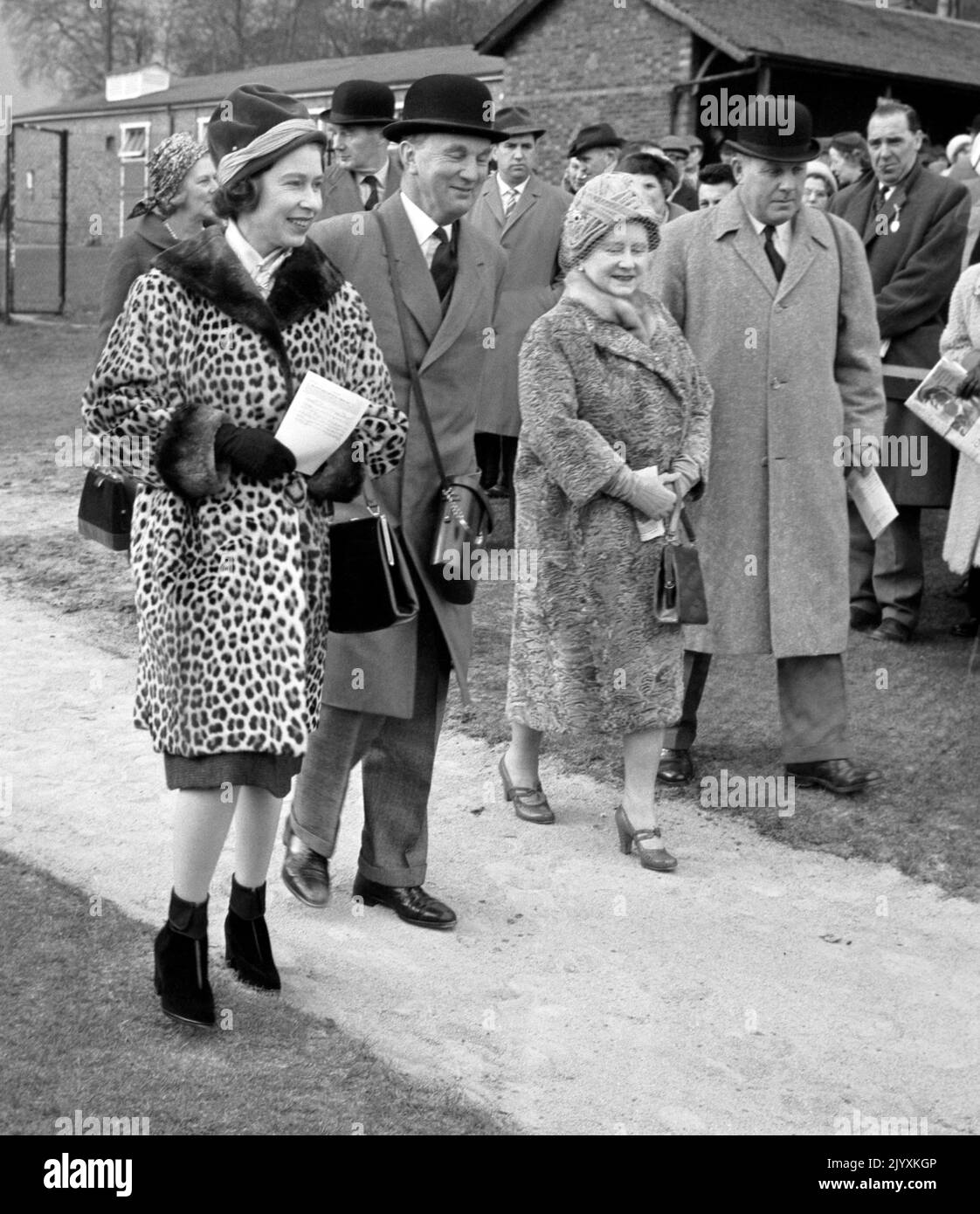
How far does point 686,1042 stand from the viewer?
395cm

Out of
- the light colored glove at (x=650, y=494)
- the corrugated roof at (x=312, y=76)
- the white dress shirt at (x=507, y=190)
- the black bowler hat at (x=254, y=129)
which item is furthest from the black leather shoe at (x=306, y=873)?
the corrugated roof at (x=312, y=76)

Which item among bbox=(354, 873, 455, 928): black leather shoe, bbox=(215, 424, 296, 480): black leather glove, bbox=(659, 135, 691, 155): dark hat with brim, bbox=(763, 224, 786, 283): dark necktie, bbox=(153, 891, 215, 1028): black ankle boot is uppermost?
bbox=(659, 135, 691, 155): dark hat with brim

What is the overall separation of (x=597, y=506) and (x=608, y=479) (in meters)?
0.15

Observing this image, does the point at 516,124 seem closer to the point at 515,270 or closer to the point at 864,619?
the point at 515,270

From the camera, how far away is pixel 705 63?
88.1 ft

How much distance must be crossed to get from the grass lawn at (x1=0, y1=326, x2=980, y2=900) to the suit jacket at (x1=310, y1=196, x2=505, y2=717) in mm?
1412

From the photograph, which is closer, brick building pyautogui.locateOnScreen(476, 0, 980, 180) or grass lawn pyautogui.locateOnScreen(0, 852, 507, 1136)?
grass lawn pyautogui.locateOnScreen(0, 852, 507, 1136)

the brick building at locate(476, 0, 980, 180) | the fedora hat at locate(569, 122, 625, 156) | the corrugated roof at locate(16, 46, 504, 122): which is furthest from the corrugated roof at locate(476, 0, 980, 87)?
the fedora hat at locate(569, 122, 625, 156)

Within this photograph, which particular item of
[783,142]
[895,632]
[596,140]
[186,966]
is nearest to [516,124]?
[596,140]

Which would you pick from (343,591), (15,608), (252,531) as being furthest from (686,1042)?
(15,608)

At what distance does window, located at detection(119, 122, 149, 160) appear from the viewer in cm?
5064

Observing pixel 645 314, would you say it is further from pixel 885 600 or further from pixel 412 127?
pixel 885 600

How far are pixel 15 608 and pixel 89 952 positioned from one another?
13.0 ft

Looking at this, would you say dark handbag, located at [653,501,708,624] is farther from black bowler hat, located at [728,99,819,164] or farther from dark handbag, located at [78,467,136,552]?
dark handbag, located at [78,467,136,552]
